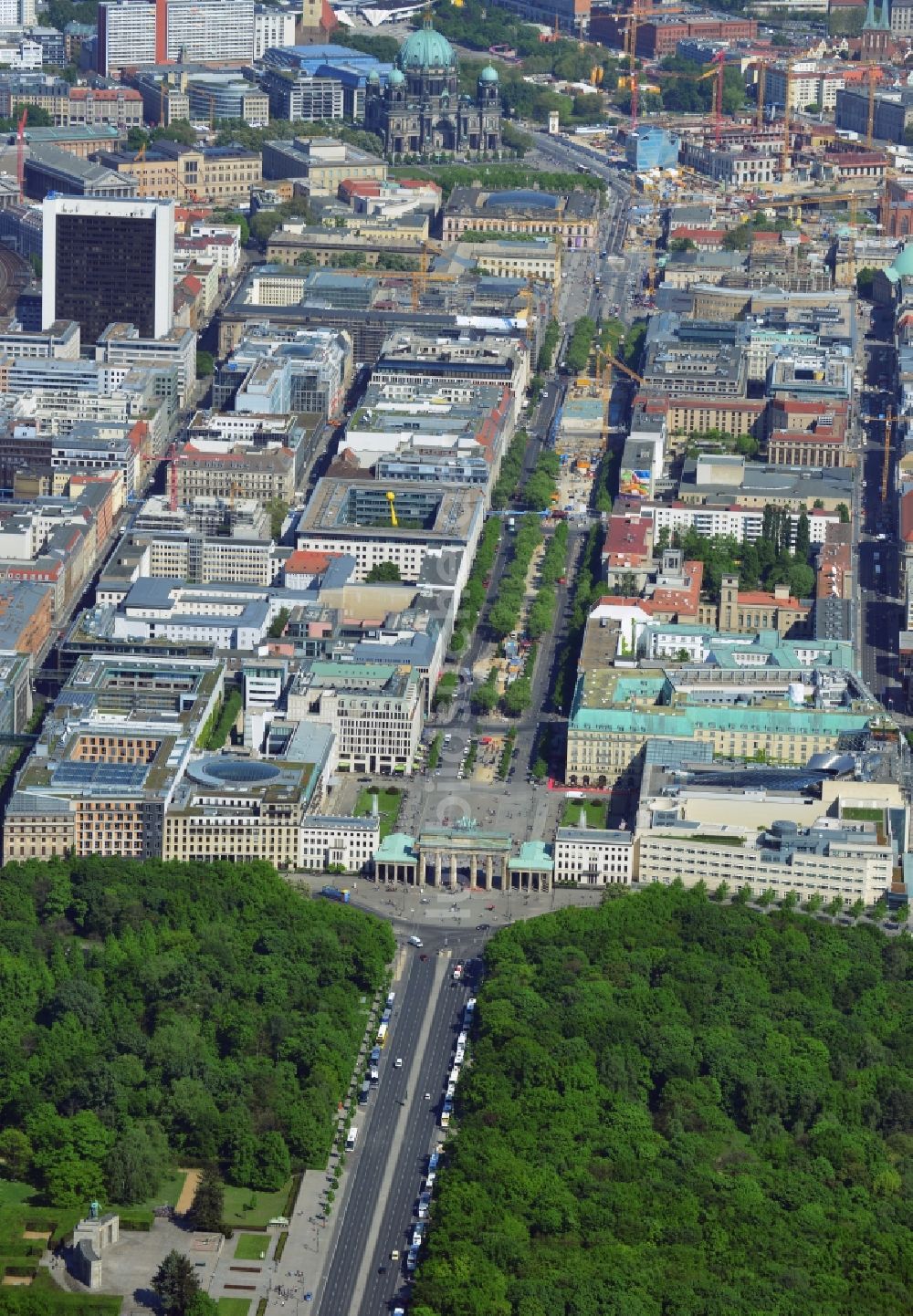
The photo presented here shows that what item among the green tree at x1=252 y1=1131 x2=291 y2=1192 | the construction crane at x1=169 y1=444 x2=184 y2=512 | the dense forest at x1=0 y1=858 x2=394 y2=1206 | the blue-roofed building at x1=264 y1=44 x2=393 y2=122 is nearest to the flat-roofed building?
the construction crane at x1=169 y1=444 x2=184 y2=512

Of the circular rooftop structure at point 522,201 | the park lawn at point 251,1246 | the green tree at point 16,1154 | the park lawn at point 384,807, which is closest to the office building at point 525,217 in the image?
the circular rooftop structure at point 522,201

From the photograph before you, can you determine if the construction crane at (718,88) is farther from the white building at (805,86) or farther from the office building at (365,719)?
the office building at (365,719)

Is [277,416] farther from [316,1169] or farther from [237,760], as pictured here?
[316,1169]

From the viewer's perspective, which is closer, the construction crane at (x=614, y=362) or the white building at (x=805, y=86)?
the construction crane at (x=614, y=362)

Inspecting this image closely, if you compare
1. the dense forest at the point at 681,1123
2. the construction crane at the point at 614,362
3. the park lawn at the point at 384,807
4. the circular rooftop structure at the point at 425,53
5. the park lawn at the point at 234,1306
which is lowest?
the park lawn at the point at 234,1306

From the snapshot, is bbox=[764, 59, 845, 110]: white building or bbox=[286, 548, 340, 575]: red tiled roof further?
bbox=[764, 59, 845, 110]: white building

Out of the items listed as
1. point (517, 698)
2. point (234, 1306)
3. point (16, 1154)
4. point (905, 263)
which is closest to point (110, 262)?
point (905, 263)

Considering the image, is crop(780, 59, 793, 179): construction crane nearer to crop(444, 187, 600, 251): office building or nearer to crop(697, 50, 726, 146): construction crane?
crop(697, 50, 726, 146): construction crane
